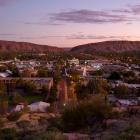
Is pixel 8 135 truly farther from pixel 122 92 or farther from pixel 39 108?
pixel 122 92

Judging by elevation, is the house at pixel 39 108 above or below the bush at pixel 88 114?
below

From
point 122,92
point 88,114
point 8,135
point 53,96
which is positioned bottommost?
point 122,92

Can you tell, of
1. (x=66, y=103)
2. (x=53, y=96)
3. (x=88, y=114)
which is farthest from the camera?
(x=53, y=96)

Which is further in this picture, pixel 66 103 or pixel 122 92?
pixel 122 92

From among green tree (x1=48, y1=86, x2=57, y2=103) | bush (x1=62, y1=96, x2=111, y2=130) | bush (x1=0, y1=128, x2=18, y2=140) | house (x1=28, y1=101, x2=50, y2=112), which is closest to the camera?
bush (x1=0, y1=128, x2=18, y2=140)

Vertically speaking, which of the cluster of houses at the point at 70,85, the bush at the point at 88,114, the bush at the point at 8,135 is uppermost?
the bush at the point at 8,135

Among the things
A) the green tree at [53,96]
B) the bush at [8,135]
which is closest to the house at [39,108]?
the green tree at [53,96]

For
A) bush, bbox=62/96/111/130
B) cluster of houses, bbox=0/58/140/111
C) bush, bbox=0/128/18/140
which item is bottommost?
cluster of houses, bbox=0/58/140/111

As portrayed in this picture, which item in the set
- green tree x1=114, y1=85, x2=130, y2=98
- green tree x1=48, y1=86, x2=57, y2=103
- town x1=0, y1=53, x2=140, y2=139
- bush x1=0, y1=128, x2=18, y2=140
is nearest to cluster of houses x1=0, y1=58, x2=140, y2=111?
town x1=0, y1=53, x2=140, y2=139

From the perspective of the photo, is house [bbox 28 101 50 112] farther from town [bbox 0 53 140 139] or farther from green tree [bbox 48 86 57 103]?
green tree [bbox 48 86 57 103]

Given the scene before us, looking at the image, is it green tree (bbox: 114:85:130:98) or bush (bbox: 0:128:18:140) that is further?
green tree (bbox: 114:85:130:98)

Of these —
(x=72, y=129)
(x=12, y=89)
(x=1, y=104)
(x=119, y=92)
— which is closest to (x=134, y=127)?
(x=72, y=129)

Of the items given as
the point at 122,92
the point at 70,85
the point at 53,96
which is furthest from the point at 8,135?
the point at 70,85

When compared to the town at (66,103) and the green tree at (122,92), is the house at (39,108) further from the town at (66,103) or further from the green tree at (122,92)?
the green tree at (122,92)
